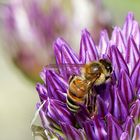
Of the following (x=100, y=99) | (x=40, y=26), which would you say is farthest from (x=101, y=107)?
(x=40, y=26)

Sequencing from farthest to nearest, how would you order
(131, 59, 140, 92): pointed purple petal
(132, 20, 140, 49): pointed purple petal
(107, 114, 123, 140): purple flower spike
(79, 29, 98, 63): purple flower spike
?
(132, 20, 140, 49): pointed purple petal → (79, 29, 98, 63): purple flower spike → (131, 59, 140, 92): pointed purple petal → (107, 114, 123, 140): purple flower spike

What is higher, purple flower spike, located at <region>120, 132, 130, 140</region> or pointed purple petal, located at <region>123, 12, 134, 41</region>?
pointed purple petal, located at <region>123, 12, 134, 41</region>

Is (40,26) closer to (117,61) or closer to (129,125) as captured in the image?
(117,61)

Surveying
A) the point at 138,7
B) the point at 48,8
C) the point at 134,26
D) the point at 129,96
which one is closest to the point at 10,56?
the point at 48,8

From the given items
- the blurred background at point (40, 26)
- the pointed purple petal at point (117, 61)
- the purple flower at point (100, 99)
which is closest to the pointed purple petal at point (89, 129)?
the purple flower at point (100, 99)

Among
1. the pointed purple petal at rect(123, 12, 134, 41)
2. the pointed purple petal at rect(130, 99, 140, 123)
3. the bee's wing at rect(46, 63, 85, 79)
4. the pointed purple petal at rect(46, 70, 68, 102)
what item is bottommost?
the pointed purple petal at rect(130, 99, 140, 123)

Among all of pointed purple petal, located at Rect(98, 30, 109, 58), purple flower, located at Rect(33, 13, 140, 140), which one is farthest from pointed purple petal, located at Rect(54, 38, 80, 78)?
pointed purple petal, located at Rect(98, 30, 109, 58)

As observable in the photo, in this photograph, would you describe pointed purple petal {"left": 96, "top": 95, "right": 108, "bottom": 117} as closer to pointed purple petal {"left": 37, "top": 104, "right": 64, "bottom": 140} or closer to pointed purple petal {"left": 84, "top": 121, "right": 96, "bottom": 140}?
pointed purple petal {"left": 84, "top": 121, "right": 96, "bottom": 140}
